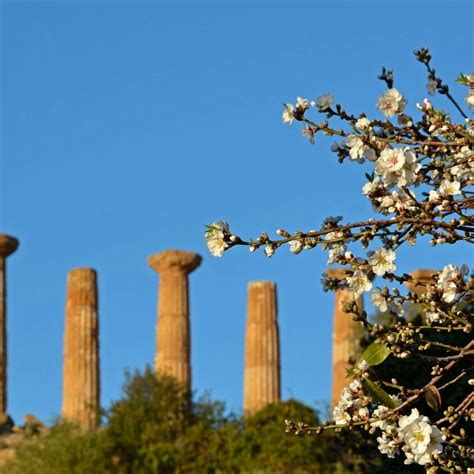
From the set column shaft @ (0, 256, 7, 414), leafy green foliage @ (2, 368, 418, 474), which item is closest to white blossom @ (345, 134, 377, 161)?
leafy green foliage @ (2, 368, 418, 474)

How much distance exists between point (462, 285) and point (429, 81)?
66.4 inches

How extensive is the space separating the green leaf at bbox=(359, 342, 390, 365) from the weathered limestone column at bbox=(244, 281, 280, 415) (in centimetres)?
3416

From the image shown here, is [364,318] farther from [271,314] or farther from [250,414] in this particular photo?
[271,314]

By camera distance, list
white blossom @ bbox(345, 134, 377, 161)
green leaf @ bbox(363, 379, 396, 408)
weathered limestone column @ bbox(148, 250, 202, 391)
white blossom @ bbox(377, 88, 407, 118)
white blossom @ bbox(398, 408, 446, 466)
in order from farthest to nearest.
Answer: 1. weathered limestone column @ bbox(148, 250, 202, 391)
2. white blossom @ bbox(377, 88, 407, 118)
3. white blossom @ bbox(345, 134, 377, 161)
4. green leaf @ bbox(363, 379, 396, 408)
5. white blossom @ bbox(398, 408, 446, 466)

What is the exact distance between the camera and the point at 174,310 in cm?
4303

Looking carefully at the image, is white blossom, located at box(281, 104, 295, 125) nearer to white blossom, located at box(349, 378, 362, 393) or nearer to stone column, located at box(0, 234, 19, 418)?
white blossom, located at box(349, 378, 362, 393)

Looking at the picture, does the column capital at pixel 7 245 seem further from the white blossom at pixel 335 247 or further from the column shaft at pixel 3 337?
the white blossom at pixel 335 247

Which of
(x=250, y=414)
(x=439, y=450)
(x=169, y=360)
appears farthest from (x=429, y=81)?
(x=169, y=360)

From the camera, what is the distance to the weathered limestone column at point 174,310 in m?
42.4

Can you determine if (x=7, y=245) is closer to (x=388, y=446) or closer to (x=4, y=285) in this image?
(x=4, y=285)

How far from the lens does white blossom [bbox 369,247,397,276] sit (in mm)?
8016

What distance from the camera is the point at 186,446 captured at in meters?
37.3

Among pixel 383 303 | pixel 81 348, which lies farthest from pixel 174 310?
pixel 383 303

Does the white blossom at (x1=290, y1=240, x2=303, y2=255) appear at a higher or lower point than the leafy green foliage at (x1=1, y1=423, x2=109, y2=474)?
lower
